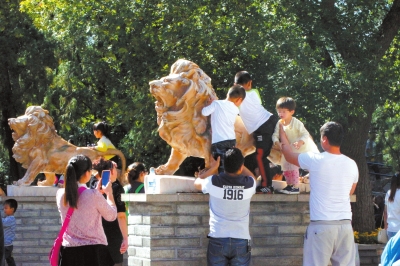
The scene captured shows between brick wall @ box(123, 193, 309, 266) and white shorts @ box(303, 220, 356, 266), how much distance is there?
4.32 ft

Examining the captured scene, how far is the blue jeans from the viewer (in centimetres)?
900

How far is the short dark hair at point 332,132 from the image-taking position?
9.12m

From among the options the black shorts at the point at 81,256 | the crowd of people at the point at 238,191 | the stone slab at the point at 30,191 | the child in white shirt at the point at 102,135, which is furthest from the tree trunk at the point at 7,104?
the black shorts at the point at 81,256

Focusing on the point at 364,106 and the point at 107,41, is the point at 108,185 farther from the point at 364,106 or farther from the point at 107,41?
the point at 107,41

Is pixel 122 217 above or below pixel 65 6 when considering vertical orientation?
below

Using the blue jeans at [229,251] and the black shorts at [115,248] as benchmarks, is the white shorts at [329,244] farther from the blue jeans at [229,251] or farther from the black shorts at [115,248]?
the black shorts at [115,248]

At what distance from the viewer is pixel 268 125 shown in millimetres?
10594

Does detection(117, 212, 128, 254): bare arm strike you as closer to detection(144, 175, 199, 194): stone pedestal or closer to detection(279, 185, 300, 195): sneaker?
detection(144, 175, 199, 194): stone pedestal

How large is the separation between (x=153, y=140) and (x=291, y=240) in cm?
1024

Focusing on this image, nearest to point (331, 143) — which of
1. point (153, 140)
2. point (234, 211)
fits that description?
point (234, 211)

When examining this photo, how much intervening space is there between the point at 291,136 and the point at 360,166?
9.28m

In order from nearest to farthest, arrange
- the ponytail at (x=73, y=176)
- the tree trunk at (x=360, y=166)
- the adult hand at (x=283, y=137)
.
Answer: the ponytail at (x=73, y=176) → the adult hand at (x=283, y=137) → the tree trunk at (x=360, y=166)

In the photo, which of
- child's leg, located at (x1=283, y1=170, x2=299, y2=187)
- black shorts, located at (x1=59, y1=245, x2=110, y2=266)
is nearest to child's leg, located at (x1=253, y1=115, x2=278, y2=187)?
child's leg, located at (x1=283, y1=170, x2=299, y2=187)

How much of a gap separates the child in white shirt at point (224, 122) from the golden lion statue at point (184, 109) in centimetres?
38
